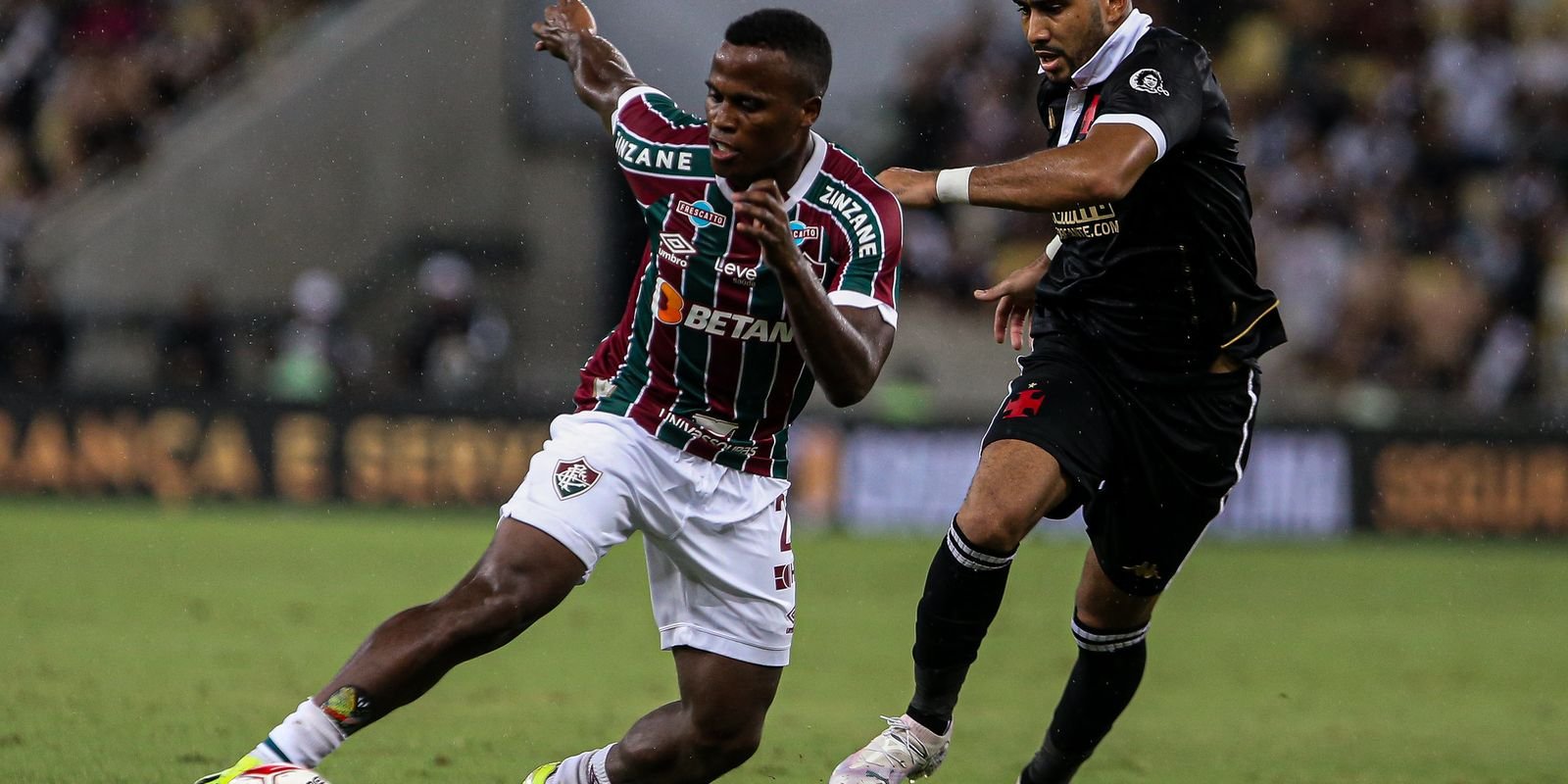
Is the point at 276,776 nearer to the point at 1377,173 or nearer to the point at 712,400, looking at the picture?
the point at 712,400

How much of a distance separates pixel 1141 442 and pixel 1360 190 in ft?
52.6

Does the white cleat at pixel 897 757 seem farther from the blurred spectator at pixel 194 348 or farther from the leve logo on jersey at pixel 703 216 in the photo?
the blurred spectator at pixel 194 348

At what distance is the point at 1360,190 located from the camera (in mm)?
21312

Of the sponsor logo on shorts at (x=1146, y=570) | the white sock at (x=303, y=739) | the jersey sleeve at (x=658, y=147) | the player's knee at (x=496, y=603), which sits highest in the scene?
the jersey sleeve at (x=658, y=147)

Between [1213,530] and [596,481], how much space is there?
569 inches

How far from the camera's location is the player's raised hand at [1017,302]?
6879 mm

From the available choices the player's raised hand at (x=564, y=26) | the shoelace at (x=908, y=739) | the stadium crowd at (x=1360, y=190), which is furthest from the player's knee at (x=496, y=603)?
the stadium crowd at (x=1360, y=190)

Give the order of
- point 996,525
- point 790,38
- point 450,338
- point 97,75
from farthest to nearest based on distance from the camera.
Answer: point 97,75
point 450,338
point 996,525
point 790,38

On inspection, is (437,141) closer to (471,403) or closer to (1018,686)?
(471,403)

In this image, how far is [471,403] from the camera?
18.6 m

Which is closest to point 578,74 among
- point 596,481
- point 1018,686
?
point 596,481

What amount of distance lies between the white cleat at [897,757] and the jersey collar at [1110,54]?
7.31ft

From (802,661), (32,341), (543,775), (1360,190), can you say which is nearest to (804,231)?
(543,775)

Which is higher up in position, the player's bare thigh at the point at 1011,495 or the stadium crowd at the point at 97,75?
the stadium crowd at the point at 97,75
